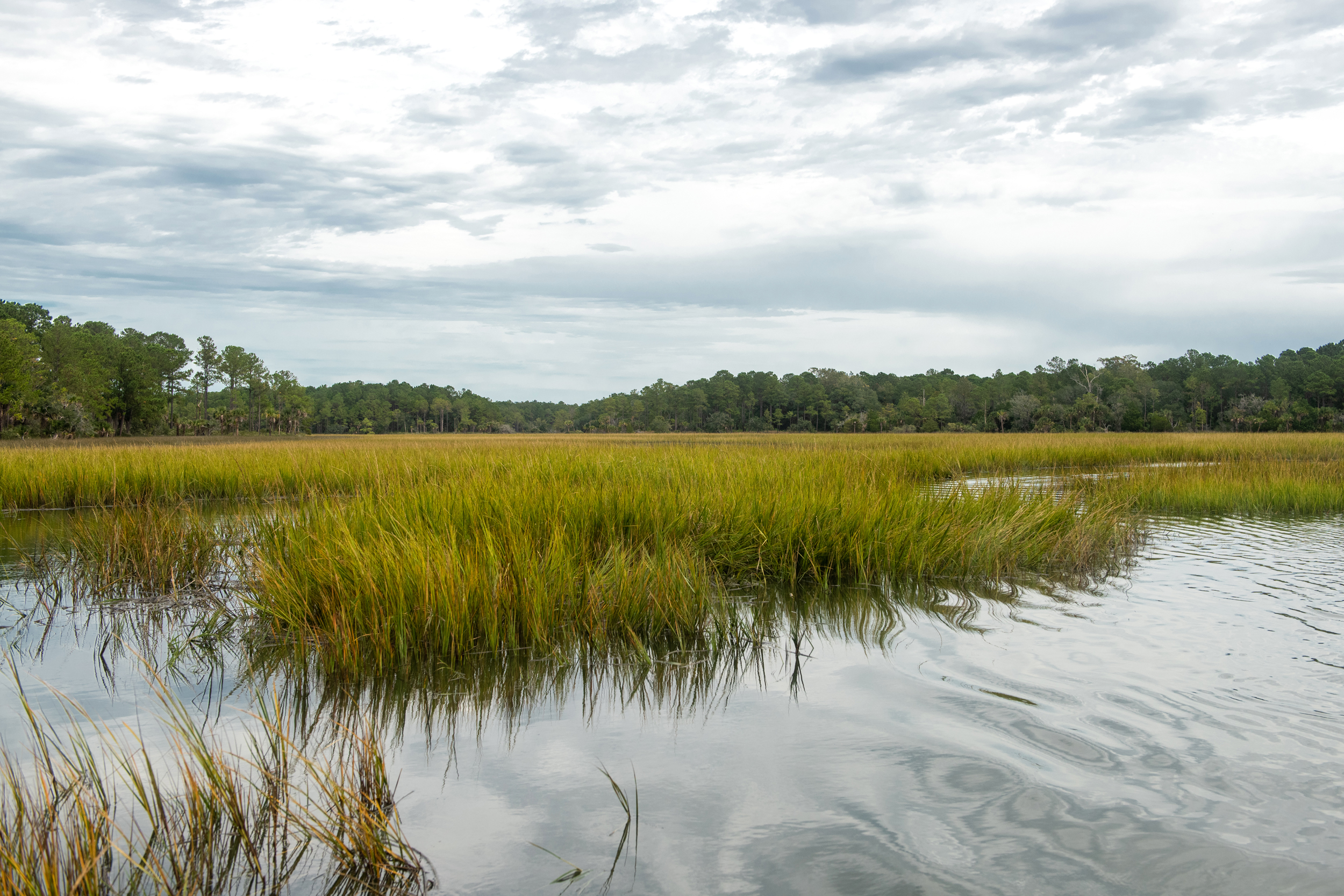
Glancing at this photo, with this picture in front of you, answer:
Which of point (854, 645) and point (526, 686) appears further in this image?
point (854, 645)

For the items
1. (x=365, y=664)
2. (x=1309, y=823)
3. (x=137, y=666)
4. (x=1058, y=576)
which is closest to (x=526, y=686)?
(x=365, y=664)

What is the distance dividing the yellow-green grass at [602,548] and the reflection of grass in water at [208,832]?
1.48 metres

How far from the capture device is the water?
248 cm

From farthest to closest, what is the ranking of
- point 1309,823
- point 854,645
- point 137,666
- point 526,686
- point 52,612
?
point 52,612
point 854,645
point 137,666
point 526,686
point 1309,823

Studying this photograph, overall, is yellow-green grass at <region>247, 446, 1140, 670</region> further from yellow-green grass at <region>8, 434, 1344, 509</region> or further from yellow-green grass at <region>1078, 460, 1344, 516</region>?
yellow-green grass at <region>1078, 460, 1344, 516</region>

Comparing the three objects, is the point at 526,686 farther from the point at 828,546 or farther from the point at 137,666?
the point at 828,546

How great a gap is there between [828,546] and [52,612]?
20.6ft

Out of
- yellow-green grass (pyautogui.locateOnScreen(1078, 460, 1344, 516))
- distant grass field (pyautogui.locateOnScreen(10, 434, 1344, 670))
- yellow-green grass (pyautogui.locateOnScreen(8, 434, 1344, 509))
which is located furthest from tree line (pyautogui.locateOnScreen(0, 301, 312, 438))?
yellow-green grass (pyautogui.locateOnScreen(1078, 460, 1344, 516))

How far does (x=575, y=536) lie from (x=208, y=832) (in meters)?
3.98

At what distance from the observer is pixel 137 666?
4477 mm

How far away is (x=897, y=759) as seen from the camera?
10.5ft

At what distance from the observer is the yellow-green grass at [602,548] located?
4.50 m

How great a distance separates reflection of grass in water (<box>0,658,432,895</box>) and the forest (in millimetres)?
63408

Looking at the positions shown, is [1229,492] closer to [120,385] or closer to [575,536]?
[575,536]
